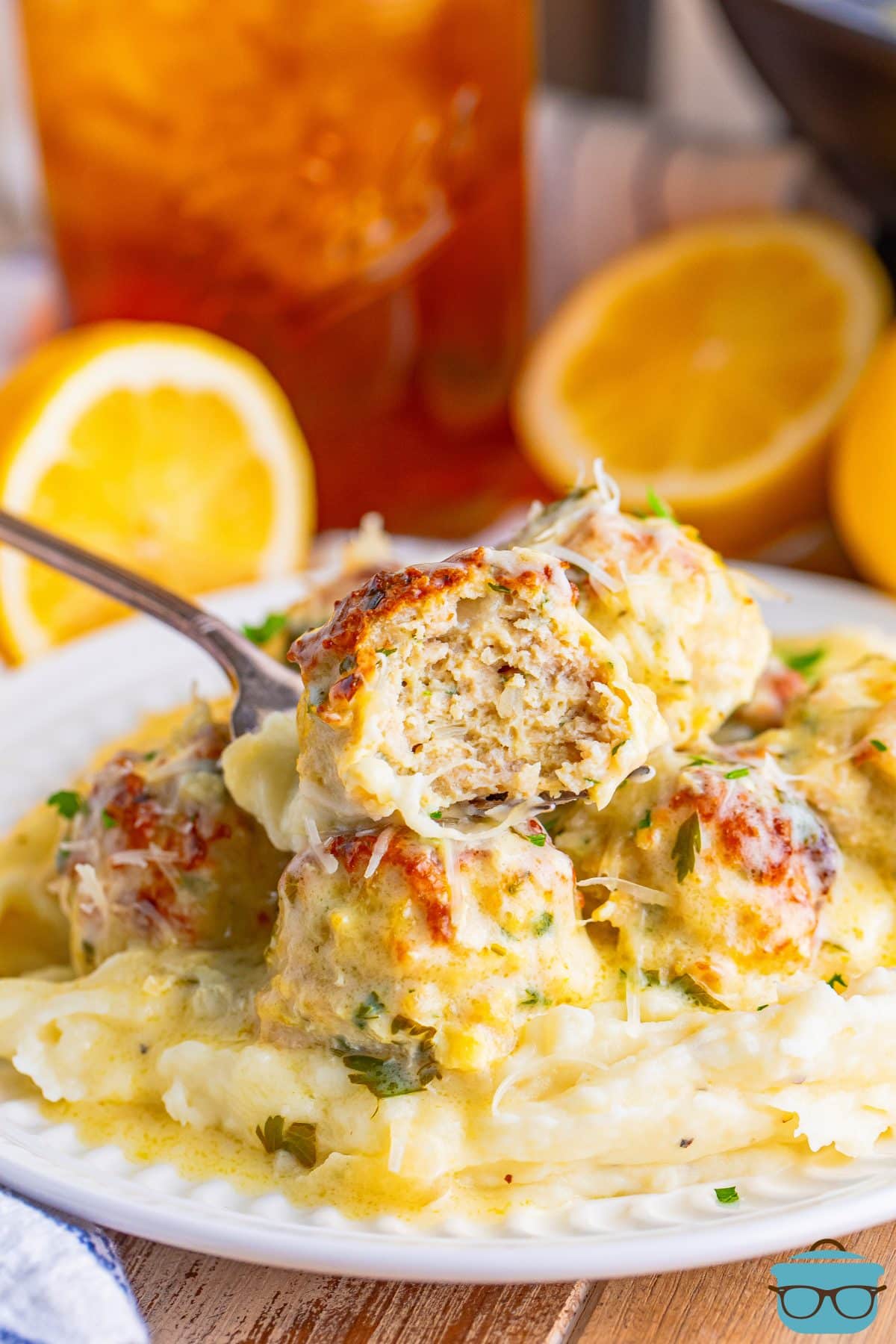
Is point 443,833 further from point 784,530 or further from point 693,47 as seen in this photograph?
point 693,47

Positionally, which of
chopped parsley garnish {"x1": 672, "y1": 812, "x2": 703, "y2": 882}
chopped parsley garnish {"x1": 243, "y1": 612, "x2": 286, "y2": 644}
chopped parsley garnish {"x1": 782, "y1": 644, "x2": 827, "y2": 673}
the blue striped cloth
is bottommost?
chopped parsley garnish {"x1": 782, "y1": 644, "x2": 827, "y2": 673}

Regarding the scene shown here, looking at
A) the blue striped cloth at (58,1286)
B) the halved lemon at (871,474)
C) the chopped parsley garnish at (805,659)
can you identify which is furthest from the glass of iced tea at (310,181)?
the blue striped cloth at (58,1286)

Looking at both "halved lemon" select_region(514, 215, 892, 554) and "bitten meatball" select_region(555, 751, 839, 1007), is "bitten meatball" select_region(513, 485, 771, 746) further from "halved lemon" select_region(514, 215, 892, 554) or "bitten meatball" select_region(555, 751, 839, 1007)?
"halved lemon" select_region(514, 215, 892, 554)

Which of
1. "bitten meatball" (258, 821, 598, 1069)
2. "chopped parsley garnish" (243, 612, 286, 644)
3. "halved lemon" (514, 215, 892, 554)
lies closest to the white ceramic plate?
"bitten meatball" (258, 821, 598, 1069)

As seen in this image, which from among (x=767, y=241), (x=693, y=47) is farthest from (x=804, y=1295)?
(x=693, y=47)

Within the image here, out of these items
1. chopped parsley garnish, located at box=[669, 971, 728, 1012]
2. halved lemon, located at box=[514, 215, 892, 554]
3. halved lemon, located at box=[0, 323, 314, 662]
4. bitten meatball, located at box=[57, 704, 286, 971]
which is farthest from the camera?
halved lemon, located at box=[514, 215, 892, 554]

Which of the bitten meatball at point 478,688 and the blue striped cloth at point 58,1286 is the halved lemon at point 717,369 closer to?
the bitten meatball at point 478,688
